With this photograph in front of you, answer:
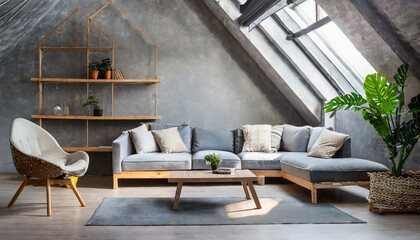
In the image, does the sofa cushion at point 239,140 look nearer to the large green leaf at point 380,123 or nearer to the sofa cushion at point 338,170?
the sofa cushion at point 338,170

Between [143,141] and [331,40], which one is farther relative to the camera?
[143,141]

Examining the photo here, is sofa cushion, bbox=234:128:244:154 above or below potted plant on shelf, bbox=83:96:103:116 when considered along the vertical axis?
below

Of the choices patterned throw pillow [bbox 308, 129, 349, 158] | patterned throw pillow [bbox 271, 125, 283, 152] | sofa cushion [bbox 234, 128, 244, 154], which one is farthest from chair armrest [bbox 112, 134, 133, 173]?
patterned throw pillow [bbox 308, 129, 349, 158]

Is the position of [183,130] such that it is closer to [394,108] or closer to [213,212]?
[213,212]

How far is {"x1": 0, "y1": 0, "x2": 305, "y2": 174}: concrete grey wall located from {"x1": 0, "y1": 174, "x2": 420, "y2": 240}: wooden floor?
1.66 meters

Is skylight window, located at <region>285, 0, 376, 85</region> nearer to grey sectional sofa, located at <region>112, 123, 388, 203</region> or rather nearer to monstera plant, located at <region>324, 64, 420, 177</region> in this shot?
grey sectional sofa, located at <region>112, 123, 388, 203</region>

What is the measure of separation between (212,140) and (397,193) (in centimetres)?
282

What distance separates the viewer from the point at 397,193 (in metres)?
3.68

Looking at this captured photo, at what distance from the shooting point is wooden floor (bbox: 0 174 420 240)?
3.03 meters

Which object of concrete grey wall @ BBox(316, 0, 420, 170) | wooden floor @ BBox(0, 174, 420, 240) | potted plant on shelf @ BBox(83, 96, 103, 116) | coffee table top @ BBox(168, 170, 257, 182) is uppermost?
concrete grey wall @ BBox(316, 0, 420, 170)

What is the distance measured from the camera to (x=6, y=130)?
19.9ft

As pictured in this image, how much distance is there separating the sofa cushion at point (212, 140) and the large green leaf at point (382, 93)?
2536 millimetres

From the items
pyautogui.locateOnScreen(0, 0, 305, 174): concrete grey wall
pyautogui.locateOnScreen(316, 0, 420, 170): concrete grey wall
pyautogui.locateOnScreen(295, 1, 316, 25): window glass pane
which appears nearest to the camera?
pyautogui.locateOnScreen(316, 0, 420, 170): concrete grey wall

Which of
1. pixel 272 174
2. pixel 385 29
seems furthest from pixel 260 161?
pixel 385 29
